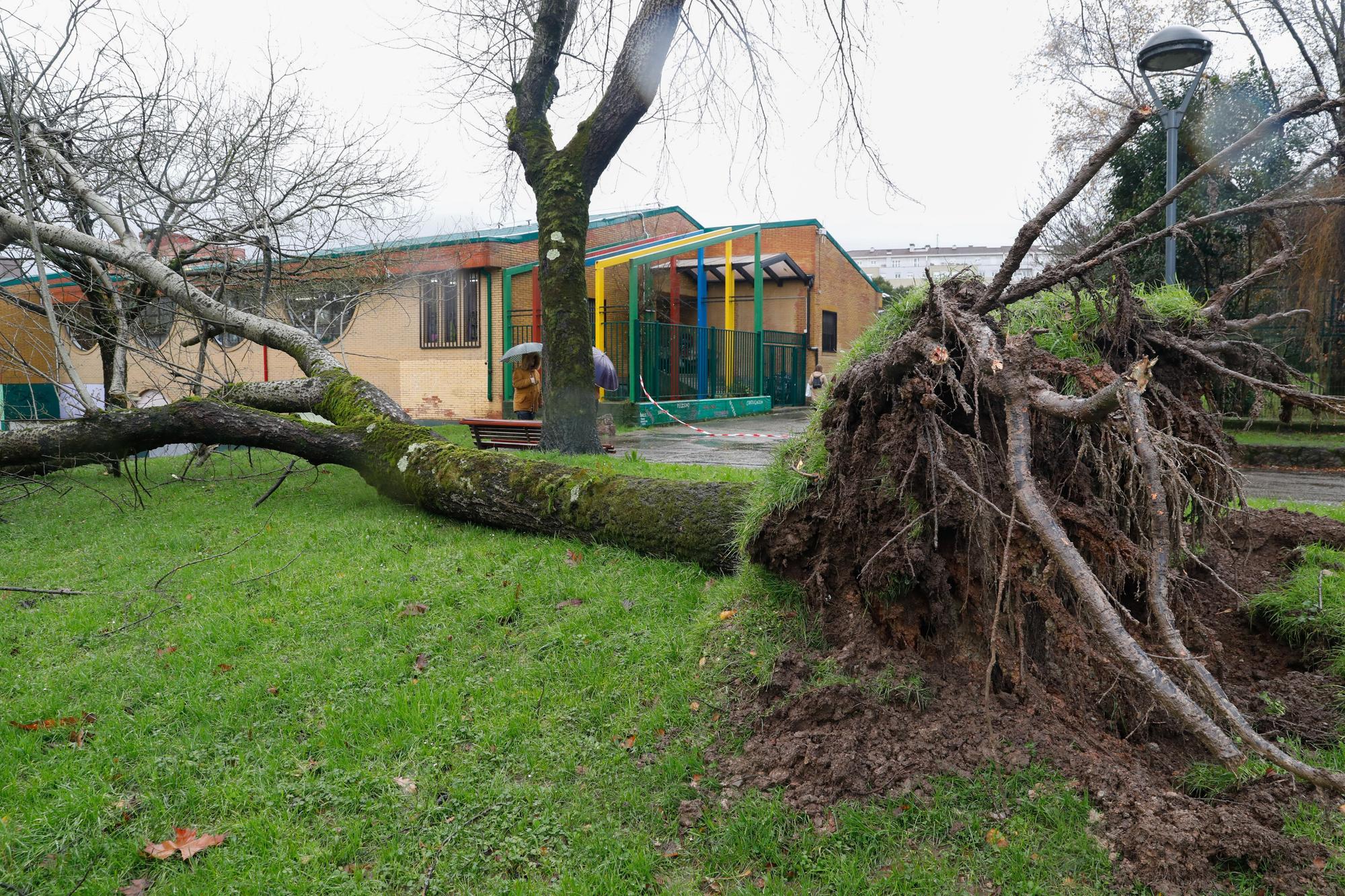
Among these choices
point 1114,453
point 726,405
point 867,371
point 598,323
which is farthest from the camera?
point 726,405

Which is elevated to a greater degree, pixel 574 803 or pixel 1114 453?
pixel 1114 453

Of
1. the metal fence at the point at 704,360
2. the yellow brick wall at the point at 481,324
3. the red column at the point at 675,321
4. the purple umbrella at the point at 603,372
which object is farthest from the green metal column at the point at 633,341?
the purple umbrella at the point at 603,372

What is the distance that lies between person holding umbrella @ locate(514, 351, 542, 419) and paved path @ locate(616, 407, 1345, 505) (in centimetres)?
154

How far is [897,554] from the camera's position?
10.2 ft

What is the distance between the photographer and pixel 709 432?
15656 millimetres

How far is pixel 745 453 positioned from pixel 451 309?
11822 millimetres

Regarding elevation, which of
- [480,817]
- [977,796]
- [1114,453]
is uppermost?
[1114,453]

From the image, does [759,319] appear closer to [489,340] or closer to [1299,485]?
[489,340]

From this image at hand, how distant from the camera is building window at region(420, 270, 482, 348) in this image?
20.6m

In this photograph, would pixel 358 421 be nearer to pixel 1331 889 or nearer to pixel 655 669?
pixel 655 669

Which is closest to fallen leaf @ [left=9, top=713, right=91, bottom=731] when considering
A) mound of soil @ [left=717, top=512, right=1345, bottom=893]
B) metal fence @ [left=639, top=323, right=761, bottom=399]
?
mound of soil @ [left=717, top=512, right=1345, bottom=893]

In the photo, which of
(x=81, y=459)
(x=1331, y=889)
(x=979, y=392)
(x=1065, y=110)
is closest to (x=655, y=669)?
(x=979, y=392)

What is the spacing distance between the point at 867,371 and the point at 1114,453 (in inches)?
35.2

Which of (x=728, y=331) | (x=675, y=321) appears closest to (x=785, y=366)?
(x=728, y=331)
